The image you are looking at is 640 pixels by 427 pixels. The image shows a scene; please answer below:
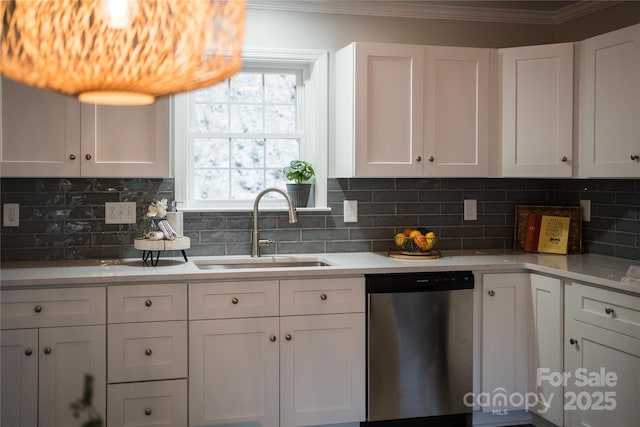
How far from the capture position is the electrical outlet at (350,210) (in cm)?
397

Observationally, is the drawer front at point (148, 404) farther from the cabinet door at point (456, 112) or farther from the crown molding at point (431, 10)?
the crown molding at point (431, 10)

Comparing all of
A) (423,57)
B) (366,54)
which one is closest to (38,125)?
(366,54)

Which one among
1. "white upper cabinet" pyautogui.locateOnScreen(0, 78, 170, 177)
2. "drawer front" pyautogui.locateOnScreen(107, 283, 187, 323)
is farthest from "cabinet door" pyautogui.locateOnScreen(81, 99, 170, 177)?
"drawer front" pyautogui.locateOnScreen(107, 283, 187, 323)

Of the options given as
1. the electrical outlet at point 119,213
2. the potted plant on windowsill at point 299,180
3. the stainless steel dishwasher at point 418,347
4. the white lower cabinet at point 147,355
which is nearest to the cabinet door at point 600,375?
the stainless steel dishwasher at point 418,347

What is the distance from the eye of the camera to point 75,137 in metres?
3.31

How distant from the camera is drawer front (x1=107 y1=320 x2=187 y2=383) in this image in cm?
308

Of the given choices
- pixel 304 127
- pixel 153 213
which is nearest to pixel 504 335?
pixel 304 127

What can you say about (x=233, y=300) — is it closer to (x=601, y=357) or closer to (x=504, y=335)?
(x=504, y=335)

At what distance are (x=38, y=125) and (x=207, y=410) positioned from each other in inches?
62.8

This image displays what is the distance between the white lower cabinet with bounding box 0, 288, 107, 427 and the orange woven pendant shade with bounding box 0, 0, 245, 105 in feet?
6.04

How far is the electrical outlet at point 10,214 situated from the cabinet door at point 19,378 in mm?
750

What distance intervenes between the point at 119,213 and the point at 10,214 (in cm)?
55

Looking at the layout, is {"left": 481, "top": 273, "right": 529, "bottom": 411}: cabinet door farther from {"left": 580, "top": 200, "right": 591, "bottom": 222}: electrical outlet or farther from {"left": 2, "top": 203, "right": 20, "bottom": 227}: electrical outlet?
{"left": 2, "top": 203, "right": 20, "bottom": 227}: electrical outlet

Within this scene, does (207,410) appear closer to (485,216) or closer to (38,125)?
(38,125)
